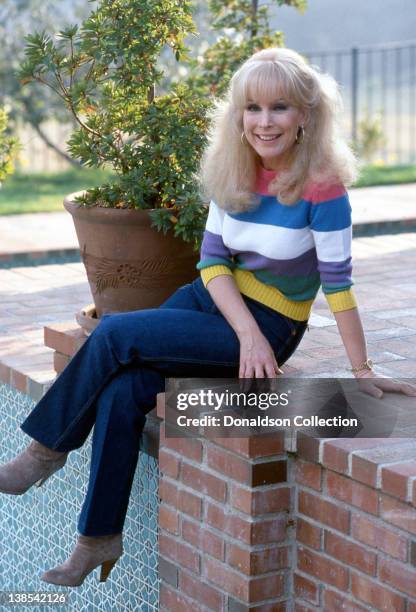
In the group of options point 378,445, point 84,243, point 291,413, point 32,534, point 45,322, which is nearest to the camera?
point 378,445

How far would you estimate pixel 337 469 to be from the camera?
8.98 feet

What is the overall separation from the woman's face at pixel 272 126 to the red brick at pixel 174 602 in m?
1.20

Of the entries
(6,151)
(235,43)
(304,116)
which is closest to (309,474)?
(304,116)

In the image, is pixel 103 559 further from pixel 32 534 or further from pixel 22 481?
pixel 32 534

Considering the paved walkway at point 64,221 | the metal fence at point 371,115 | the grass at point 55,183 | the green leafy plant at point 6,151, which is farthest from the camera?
the metal fence at point 371,115

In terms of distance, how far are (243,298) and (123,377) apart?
1.31 feet

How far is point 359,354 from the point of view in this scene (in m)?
3.04

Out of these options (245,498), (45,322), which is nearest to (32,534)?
(45,322)

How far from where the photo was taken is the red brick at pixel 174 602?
317 cm

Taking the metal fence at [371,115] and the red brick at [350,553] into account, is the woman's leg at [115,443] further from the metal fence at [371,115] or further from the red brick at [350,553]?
the metal fence at [371,115]

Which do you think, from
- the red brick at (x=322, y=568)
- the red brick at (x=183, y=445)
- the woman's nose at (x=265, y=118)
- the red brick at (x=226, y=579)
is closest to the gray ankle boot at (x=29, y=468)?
the red brick at (x=183, y=445)

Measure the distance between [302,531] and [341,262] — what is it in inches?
27.2

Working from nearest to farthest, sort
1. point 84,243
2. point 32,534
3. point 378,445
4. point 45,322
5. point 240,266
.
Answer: point 378,445 < point 240,266 < point 84,243 < point 32,534 < point 45,322

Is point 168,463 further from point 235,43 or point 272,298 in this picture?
point 235,43
